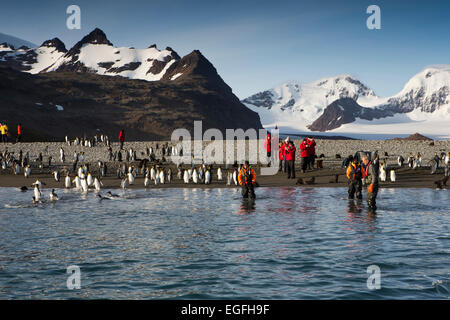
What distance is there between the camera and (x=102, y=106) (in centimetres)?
10325

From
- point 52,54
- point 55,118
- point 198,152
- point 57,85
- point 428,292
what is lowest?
point 428,292

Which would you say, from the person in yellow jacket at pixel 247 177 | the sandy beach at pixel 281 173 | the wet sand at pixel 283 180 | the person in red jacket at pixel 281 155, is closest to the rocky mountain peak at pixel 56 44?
the sandy beach at pixel 281 173

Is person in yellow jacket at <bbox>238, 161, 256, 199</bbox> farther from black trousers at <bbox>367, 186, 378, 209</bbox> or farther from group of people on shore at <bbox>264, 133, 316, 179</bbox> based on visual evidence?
group of people on shore at <bbox>264, 133, 316, 179</bbox>

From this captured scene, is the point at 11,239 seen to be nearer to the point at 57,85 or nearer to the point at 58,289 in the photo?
the point at 58,289

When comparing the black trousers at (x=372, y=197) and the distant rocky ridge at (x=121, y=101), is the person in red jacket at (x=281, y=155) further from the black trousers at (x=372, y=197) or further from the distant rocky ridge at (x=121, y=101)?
the distant rocky ridge at (x=121, y=101)

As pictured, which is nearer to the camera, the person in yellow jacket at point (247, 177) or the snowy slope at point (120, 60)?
the person in yellow jacket at point (247, 177)

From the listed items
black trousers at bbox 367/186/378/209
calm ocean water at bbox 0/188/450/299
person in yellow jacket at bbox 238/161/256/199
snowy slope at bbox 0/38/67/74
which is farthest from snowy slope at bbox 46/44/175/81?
black trousers at bbox 367/186/378/209

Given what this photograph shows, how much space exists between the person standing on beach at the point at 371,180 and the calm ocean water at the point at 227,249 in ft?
1.62

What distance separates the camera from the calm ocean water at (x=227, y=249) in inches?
332

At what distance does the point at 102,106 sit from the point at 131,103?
700 cm

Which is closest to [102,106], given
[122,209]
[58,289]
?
[122,209]

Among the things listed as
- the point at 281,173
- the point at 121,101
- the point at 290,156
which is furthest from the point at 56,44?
the point at 290,156

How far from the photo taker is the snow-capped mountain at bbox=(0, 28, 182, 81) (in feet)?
556

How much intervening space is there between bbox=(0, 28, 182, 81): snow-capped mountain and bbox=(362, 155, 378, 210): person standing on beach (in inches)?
5898
